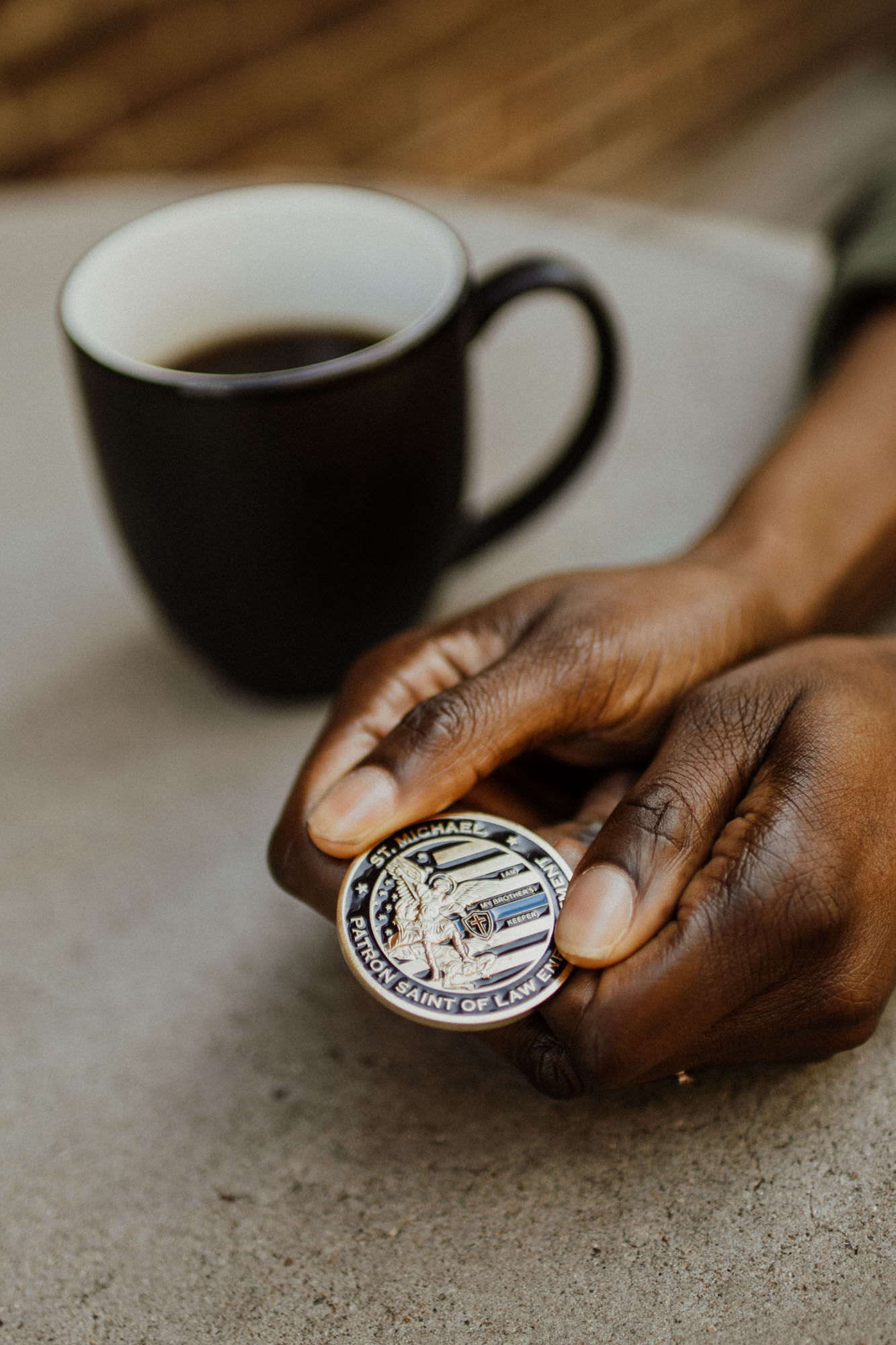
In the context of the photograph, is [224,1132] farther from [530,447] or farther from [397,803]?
[530,447]

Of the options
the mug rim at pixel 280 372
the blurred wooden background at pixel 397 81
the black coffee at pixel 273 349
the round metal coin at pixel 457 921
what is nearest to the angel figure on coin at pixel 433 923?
the round metal coin at pixel 457 921

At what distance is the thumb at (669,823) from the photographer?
40 cm

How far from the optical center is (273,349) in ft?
2.25

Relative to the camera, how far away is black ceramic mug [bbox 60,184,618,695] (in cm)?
54

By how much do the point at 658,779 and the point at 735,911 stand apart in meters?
0.07

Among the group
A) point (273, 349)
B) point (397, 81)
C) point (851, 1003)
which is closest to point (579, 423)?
point (273, 349)

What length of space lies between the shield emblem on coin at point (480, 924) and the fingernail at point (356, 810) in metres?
0.05

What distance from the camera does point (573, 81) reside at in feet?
7.73

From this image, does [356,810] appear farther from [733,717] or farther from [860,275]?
[860,275]

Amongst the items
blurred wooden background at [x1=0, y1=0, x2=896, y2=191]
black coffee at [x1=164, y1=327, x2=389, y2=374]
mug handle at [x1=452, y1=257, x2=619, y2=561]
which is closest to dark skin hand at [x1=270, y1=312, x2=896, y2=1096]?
mug handle at [x1=452, y1=257, x2=619, y2=561]

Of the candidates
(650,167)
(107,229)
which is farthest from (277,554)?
(650,167)

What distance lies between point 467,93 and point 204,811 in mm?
1960

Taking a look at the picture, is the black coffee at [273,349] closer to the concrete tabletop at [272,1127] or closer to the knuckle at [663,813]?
the concrete tabletop at [272,1127]

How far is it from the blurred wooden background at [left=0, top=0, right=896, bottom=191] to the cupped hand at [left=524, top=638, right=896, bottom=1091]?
1.53 metres
